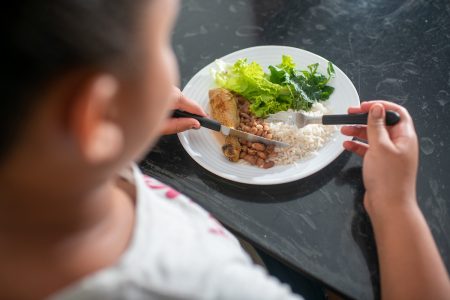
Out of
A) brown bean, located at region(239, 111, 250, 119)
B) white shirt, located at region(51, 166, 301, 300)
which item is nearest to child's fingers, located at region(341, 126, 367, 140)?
brown bean, located at region(239, 111, 250, 119)

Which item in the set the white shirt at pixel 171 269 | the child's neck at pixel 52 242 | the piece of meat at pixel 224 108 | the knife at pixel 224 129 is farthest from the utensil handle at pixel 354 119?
the child's neck at pixel 52 242

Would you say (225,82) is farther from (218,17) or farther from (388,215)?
(388,215)

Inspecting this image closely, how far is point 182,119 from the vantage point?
3.17ft

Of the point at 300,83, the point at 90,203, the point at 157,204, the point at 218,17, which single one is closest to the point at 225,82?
the point at 300,83

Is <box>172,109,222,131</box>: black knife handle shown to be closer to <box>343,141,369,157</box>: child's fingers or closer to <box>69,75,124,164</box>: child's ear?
<box>343,141,369,157</box>: child's fingers

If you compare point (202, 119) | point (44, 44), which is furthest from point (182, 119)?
point (44, 44)

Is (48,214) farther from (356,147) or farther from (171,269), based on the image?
(356,147)

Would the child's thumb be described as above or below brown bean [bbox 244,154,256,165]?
above

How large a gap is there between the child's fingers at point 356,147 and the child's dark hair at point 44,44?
2.04ft

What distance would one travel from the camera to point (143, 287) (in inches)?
20.1

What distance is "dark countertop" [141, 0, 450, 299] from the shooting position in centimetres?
79

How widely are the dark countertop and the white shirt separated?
0.68 feet

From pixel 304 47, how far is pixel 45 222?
838 millimetres

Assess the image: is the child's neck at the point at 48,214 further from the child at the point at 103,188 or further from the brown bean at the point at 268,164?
the brown bean at the point at 268,164
